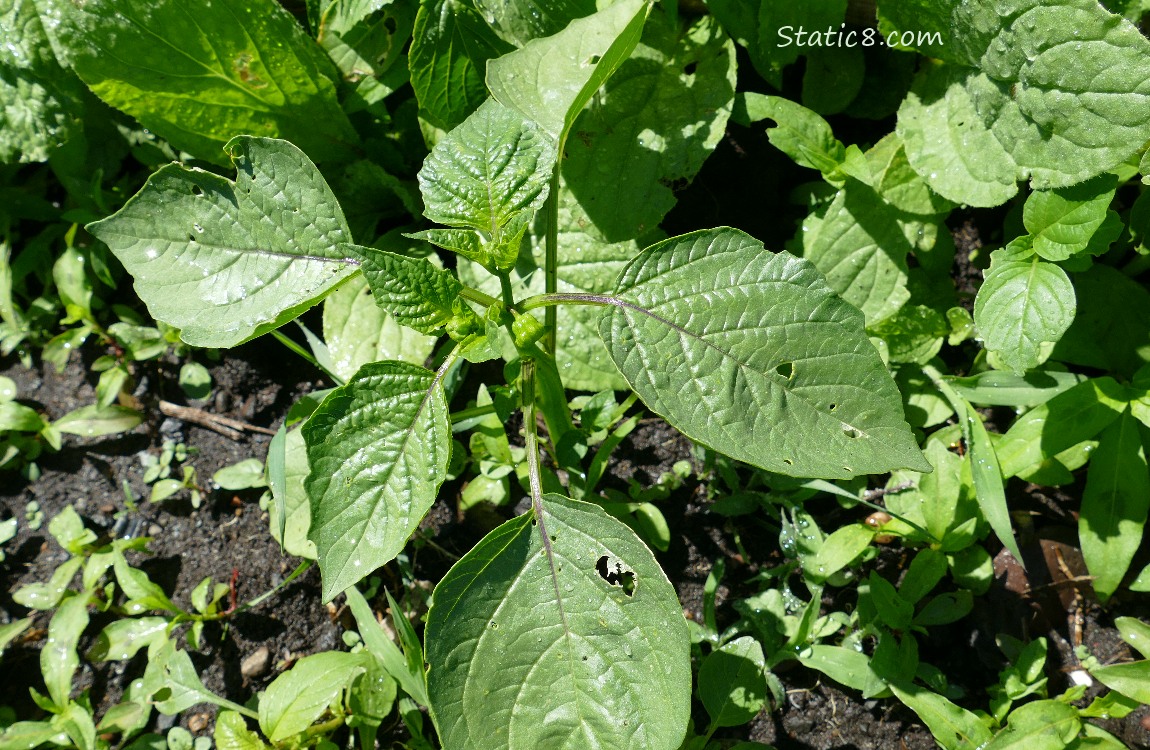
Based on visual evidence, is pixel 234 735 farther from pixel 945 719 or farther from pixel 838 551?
pixel 945 719

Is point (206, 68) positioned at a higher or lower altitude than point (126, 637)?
higher

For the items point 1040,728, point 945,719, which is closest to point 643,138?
point 945,719

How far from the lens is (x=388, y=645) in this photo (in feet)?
6.89

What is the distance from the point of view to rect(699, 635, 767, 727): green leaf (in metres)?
1.91

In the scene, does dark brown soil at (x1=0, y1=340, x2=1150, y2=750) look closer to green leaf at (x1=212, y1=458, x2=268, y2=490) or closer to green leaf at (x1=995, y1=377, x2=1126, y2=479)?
green leaf at (x1=212, y1=458, x2=268, y2=490)

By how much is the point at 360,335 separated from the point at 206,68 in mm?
854

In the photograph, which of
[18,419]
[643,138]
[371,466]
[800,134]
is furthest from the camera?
[18,419]

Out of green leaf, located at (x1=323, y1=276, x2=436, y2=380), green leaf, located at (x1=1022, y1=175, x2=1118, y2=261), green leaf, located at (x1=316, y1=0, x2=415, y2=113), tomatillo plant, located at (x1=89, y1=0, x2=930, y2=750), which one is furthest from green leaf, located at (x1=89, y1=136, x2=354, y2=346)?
green leaf, located at (x1=1022, y1=175, x2=1118, y2=261)

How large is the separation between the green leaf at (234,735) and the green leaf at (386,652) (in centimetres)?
36

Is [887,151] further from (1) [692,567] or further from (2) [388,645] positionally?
(2) [388,645]

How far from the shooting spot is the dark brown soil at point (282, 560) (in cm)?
207

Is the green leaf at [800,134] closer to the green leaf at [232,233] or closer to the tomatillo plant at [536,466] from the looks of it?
the tomatillo plant at [536,466]

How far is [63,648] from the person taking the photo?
2.31 metres

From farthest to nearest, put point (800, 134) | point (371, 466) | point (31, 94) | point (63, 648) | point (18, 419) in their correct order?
1. point (18, 419)
2. point (31, 94)
3. point (63, 648)
4. point (800, 134)
5. point (371, 466)
